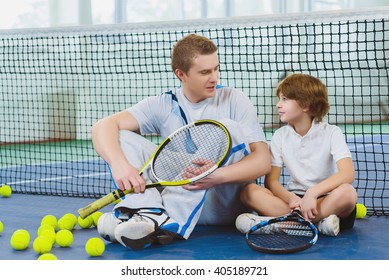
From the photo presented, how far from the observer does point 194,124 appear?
8.16 ft

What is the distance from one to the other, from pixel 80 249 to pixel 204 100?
767 mm

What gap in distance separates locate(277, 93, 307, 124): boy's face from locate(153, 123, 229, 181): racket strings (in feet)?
1.17

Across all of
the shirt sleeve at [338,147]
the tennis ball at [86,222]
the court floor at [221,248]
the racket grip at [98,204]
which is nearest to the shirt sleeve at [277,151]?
the shirt sleeve at [338,147]

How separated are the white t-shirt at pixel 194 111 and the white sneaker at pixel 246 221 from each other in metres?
0.29

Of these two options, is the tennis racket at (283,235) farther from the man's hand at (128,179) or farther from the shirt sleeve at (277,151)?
the man's hand at (128,179)

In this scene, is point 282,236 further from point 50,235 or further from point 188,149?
point 50,235

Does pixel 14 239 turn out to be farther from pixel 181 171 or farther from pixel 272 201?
pixel 272 201

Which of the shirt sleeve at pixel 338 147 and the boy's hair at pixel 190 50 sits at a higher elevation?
the boy's hair at pixel 190 50

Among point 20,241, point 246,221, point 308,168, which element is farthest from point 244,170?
point 20,241

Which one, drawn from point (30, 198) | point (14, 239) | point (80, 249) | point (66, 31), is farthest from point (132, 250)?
point (66, 31)

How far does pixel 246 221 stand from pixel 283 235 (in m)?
0.17

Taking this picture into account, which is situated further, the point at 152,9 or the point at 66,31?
the point at 152,9

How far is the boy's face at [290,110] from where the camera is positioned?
2.68 m

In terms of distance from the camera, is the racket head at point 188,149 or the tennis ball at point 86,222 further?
the tennis ball at point 86,222
